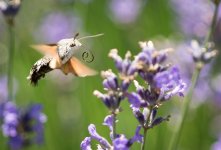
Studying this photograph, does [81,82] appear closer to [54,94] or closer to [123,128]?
[54,94]

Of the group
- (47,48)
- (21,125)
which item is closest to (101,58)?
(21,125)

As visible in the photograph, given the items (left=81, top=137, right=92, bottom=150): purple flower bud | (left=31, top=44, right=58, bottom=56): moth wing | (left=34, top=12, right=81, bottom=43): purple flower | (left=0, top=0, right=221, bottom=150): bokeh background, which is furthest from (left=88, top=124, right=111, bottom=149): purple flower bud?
(left=34, top=12, right=81, bottom=43): purple flower

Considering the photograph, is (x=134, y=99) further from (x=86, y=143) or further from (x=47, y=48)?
(x=47, y=48)

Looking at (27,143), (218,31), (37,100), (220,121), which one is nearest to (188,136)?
(220,121)

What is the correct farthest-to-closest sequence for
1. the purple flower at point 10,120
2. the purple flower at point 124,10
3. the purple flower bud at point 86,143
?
the purple flower at point 124,10 → the purple flower at point 10,120 → the purple flower bud at point 86,143

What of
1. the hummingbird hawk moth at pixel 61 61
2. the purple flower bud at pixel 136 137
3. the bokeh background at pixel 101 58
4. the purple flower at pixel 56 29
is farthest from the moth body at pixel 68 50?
the purple flower at pixel 56 29

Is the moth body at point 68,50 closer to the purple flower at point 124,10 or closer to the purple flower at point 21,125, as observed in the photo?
the purple flower at point 21,125

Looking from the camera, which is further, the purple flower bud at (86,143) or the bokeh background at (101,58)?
the bokeh background at (101,58)
